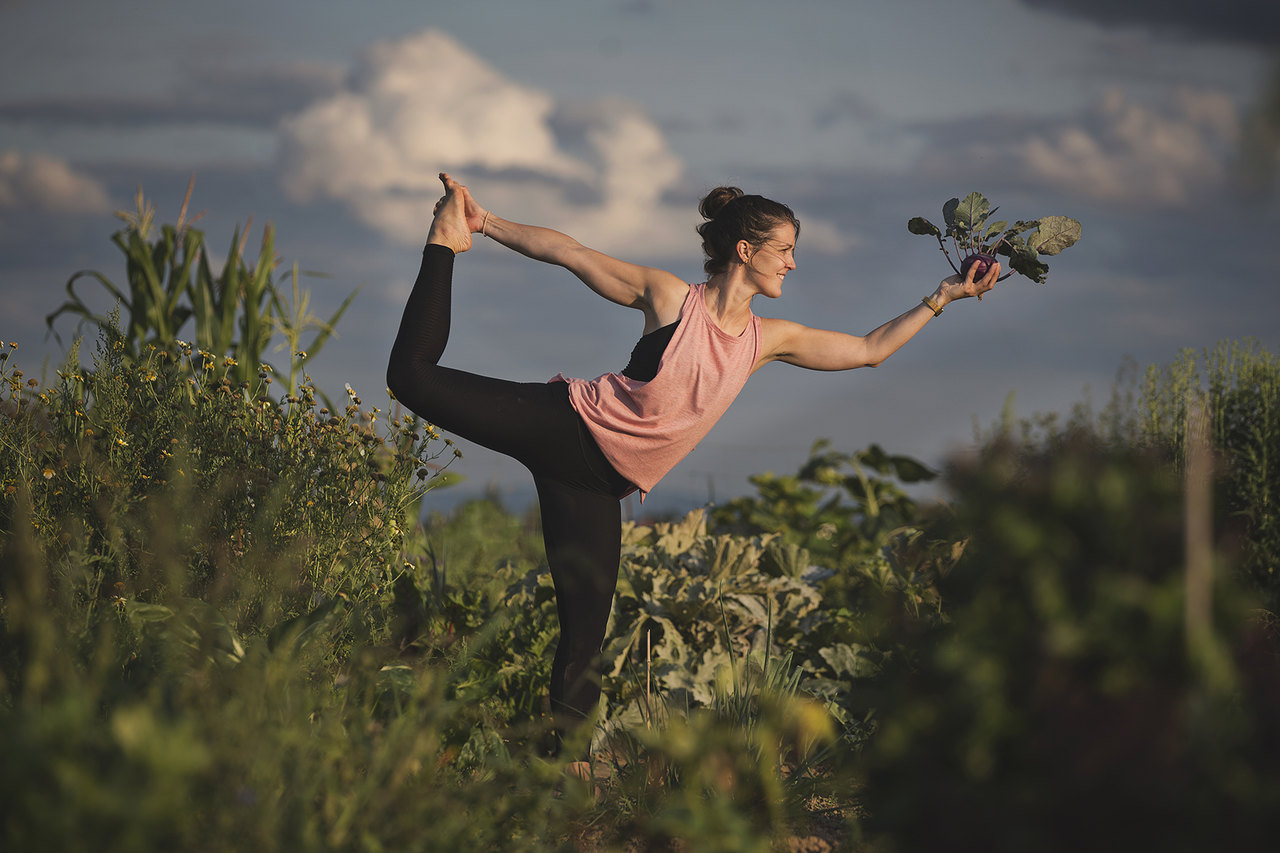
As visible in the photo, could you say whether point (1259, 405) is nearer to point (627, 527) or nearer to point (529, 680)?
point (627, 527)

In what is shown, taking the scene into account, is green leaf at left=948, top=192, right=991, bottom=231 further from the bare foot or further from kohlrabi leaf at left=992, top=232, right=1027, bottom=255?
the bare foot

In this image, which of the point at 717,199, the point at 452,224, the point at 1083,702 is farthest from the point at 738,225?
the point at 1083,702

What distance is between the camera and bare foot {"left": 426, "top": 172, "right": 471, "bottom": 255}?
3531mm

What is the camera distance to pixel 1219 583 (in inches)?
56.7

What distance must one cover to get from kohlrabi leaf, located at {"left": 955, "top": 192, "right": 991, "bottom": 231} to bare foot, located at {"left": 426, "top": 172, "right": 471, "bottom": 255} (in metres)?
1.84

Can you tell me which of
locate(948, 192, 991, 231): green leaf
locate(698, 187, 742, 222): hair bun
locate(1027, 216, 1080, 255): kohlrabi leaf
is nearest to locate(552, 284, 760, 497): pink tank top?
locate(698, 187, 742, 222): hair bun

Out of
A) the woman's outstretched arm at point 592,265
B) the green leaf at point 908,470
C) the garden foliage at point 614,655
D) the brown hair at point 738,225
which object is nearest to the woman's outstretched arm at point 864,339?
the brown hair at point 738,225

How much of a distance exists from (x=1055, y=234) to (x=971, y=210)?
0.32 metres

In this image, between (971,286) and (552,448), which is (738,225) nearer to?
(971,286)

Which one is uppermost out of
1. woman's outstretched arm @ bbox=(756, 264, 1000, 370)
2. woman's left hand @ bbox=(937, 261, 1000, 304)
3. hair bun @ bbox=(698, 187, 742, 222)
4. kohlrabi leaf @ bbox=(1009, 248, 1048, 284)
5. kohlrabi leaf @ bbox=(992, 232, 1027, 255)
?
hair bun @ bbox=(698, 187, 742, 222)

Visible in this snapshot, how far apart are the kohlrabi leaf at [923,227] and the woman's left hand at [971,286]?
23 centimetres

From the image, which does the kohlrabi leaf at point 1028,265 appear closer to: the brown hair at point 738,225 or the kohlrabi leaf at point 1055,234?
the kohlrabi leaf at point 1055,234

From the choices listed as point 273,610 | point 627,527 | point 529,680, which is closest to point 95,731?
point 273,610

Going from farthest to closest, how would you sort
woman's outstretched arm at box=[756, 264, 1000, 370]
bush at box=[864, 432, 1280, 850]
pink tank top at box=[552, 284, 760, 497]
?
woman's outstretched arm at box=[756, 264, 1000, 370]
pink tank top at box=[552, 284, 760, 497]
bush at box=[864, 432, 1280, 850]
